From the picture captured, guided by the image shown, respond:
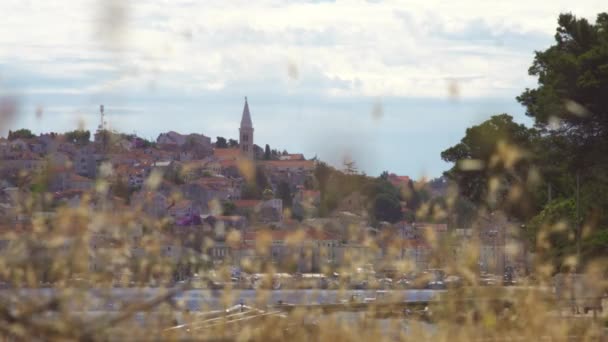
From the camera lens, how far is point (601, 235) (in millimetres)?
30266

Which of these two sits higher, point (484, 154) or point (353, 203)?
point (484, 154)

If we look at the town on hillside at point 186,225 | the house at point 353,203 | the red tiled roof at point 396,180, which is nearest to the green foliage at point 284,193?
the red tiled roof at point 396,180

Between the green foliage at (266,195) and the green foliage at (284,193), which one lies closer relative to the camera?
the green foliage at (266,195)

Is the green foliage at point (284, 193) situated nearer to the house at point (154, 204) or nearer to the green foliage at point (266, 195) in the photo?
the green foliage at point (266, 195)

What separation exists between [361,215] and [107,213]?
3997mm

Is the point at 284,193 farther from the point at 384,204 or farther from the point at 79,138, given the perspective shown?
the point at 79,138

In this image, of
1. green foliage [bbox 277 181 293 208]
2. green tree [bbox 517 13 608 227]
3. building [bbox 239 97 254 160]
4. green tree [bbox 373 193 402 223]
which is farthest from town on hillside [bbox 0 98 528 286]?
green tree [bbox 517 13 608 227]

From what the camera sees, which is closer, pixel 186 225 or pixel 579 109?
pixel 186 225

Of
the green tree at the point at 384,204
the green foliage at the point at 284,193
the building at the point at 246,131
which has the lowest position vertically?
the green tree at the point at 384,204

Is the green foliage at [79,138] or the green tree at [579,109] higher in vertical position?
the green tree at [579,109]

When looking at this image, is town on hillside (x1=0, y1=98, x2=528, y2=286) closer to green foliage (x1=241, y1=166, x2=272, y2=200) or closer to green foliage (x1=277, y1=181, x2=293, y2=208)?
green foliage (x1=241, y1=166, x2=272, y2=200)

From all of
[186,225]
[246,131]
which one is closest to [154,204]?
[186,225]

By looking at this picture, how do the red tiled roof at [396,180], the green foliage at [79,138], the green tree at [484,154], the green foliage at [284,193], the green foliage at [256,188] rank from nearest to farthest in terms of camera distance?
the green foliage at [79,138] → the green foliage at [256,188] → the red tiled roof at [396,180] → the green foliage at [284,193] → the green tree at [484,154]

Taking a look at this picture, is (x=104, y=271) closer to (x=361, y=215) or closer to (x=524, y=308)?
(x=524, y=308)
